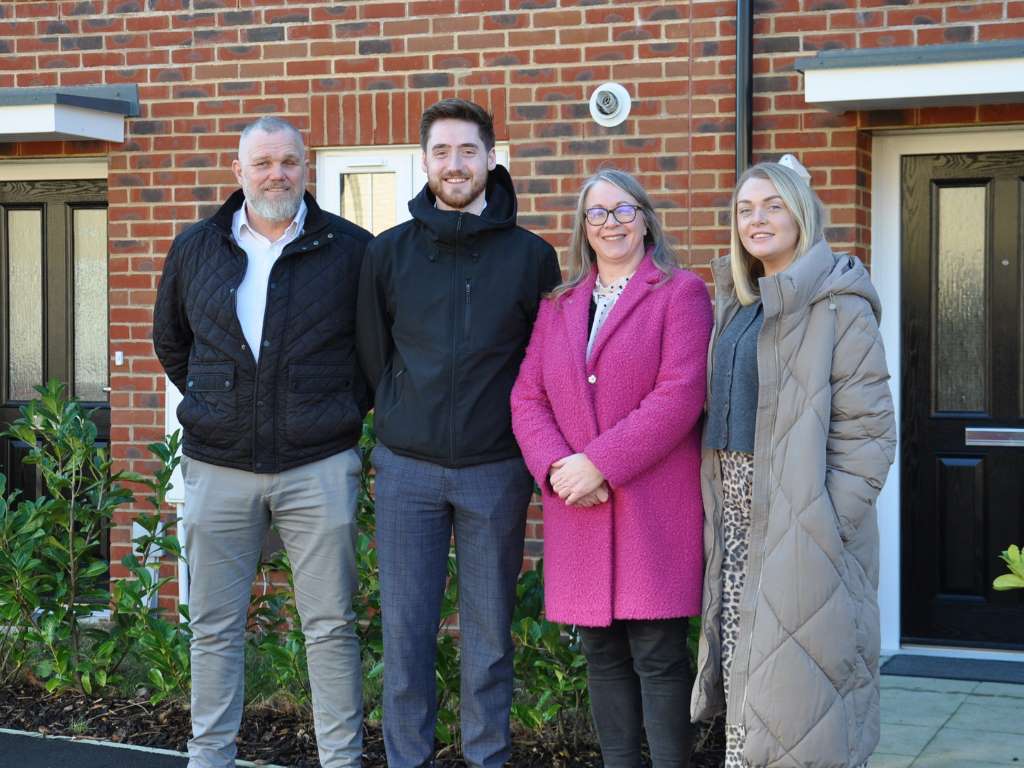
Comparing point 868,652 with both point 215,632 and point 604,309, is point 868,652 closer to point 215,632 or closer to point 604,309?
point 604,309

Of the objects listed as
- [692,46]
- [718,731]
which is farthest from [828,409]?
[692,46]

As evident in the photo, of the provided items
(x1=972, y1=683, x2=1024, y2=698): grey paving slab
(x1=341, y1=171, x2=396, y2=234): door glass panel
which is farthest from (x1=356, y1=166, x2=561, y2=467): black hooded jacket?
(x1=972, y1=683, x2=1024, y2=698): grey paving slab

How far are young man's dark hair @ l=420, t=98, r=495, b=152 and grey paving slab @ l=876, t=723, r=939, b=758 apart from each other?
2.48 meters

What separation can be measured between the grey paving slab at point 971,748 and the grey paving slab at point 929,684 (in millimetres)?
536

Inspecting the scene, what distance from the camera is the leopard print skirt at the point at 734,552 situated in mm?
3533

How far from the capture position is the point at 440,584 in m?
3.93

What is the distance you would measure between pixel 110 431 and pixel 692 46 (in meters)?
3.27

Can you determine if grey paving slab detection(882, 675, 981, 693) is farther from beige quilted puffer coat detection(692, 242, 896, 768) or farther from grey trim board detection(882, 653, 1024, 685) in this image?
beige quilted puffer coat detection(692, 242, 896, 768)

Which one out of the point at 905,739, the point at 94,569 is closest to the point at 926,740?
the point at 905,739

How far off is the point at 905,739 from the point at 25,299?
4.73 metres

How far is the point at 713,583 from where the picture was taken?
141 inches

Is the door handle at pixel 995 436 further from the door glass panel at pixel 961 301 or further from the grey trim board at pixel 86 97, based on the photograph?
the grey trim board at pixel 86 97

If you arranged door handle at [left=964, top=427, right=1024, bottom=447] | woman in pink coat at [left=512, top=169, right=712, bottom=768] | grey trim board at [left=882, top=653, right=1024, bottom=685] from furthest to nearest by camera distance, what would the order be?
1. door handle at [left=964, top=427, right=1024, bottom=447]
2. grey trim board at [left=882, top=653, right=1024, bottom=685]
3. woman in pink coat at [left=512, top=169, right=712, bottom=768]

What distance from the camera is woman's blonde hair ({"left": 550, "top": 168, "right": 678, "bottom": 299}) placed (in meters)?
3.72
